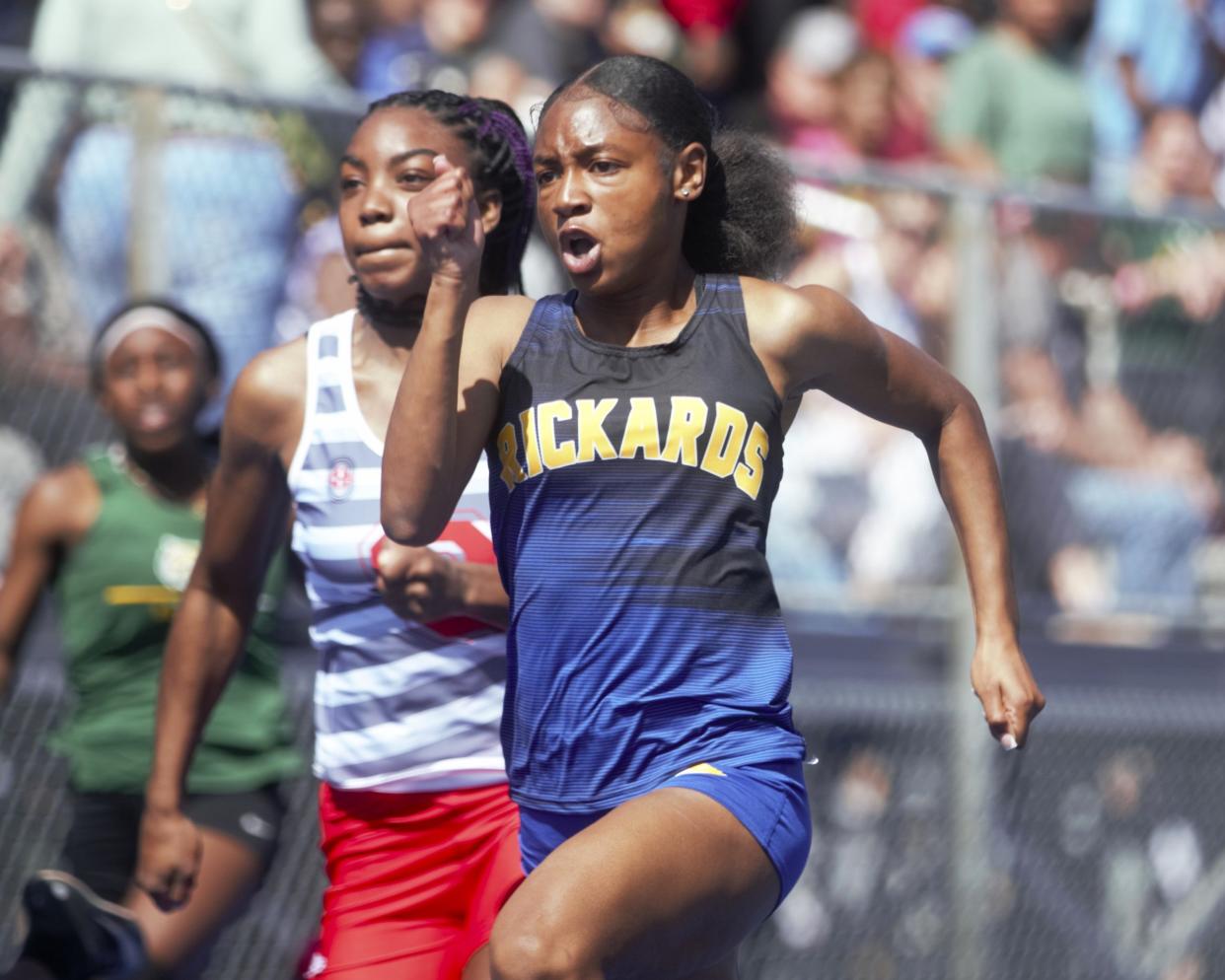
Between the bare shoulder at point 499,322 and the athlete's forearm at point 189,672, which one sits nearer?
the bare shoulder at point 499,322

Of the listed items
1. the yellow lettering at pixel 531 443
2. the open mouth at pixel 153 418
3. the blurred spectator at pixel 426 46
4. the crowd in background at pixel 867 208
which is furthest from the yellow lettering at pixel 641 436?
the blurred spectator at pixel 426 46

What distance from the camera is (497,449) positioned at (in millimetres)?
3268

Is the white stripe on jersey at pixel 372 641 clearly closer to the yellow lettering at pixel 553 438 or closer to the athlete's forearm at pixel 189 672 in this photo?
the athlete's forearm at pixel 189 672

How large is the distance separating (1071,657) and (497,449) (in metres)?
4.20

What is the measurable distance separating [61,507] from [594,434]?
2.44 metres

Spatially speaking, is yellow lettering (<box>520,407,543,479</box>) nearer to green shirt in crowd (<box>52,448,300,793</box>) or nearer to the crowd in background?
the crowd in background

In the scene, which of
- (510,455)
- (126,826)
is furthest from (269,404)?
(126,826)

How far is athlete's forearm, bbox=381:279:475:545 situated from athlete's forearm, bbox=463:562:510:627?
0.45m

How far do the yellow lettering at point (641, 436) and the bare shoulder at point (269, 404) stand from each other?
0.91 metres

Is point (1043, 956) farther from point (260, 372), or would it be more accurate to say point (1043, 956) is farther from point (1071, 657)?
→ point (260, 372)

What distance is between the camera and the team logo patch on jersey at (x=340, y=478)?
3732mm

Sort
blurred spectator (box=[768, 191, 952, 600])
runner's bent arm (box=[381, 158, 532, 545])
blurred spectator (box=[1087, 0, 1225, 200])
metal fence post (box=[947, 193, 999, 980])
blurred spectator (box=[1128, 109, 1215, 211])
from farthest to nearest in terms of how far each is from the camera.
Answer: blurred spectator (box=[1087, 0, 1225, 200])
blurred spectator (box=[1128, 109, 1215, 211])
metal fence post (box=[947, 193, 999, 980])
blurred spectator (box=[768, 191, 952, 600])
runner's bent arm (box=[381, 158, 532, 545])

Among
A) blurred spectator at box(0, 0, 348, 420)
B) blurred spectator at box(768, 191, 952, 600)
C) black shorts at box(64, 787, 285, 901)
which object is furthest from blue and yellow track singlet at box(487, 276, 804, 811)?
blurred spectator at box(768, 191, 952, 600)

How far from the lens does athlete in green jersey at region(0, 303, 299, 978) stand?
493 centimetres
